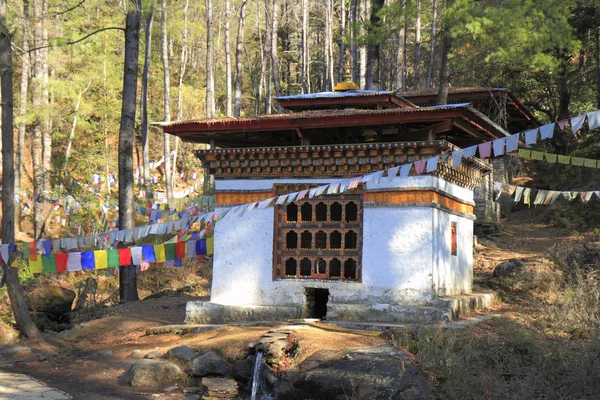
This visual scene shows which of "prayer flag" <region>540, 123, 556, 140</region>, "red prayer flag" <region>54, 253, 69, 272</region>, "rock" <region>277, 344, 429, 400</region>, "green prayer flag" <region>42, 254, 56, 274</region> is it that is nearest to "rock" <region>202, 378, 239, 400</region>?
"rock" <region>277, 344, 429, 400</region>

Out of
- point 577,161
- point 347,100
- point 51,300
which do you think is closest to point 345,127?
point 347,100

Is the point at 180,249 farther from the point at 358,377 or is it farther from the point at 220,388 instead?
the point at 358,377

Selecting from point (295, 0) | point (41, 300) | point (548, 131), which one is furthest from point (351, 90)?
point (295, 0)

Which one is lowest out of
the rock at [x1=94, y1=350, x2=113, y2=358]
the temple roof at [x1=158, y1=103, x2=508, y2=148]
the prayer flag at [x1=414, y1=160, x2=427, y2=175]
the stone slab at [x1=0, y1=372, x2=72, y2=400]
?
the stone slab at [x1=0, y1=372, x2=72, y2=400]

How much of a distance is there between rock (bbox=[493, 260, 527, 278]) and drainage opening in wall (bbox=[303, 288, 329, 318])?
559cm

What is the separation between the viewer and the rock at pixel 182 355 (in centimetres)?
1101

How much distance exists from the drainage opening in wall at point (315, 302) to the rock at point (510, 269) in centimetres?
559

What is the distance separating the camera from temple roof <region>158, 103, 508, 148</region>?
1243 cm

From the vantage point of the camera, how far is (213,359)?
1069cm

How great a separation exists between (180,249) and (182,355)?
4224 mm

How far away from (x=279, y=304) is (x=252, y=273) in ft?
2.89

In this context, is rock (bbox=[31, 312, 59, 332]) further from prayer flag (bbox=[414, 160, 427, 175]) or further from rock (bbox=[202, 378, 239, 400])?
prayer flag (bbox=[414, 160, 427, 175])

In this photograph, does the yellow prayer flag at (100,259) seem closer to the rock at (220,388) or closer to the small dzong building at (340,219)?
the small dzong building at (340,219)

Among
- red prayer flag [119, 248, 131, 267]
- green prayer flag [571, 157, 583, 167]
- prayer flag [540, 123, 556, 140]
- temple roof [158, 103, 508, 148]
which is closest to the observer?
prayer flag [540, 123, 556, 140]
